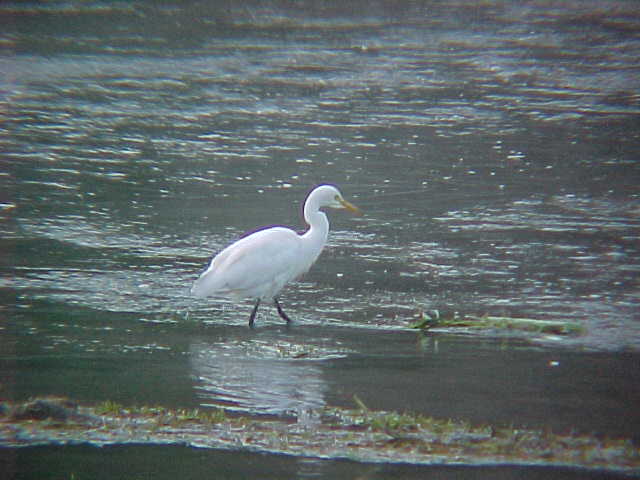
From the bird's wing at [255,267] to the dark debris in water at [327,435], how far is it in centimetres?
236

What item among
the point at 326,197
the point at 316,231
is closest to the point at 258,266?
the point at 316,231

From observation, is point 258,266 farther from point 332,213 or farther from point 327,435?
point 332,213

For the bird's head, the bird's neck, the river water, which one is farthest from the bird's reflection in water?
the bird's head

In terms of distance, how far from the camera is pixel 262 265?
851 centimetres

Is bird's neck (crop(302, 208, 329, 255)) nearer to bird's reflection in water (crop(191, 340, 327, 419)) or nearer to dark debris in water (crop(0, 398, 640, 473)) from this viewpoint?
bird's reflection in water (crop(191, 340, 327, 419))

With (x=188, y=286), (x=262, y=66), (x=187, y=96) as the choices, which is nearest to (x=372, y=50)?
(x=262, y=66)

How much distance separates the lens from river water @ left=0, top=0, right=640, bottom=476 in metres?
6.89

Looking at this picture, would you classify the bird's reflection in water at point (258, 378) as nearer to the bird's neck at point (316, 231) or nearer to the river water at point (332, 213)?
the river water at point (332, 213)

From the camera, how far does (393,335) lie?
7.84 meters

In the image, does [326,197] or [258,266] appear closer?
[258,266]

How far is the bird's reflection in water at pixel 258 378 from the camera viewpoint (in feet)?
20.7

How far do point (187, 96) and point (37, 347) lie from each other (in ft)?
37.2

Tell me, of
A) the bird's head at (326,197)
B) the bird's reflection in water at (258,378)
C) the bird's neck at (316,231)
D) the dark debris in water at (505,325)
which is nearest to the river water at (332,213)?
the bird's reflection in water at (258,378)

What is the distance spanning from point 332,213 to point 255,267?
12.2ft
